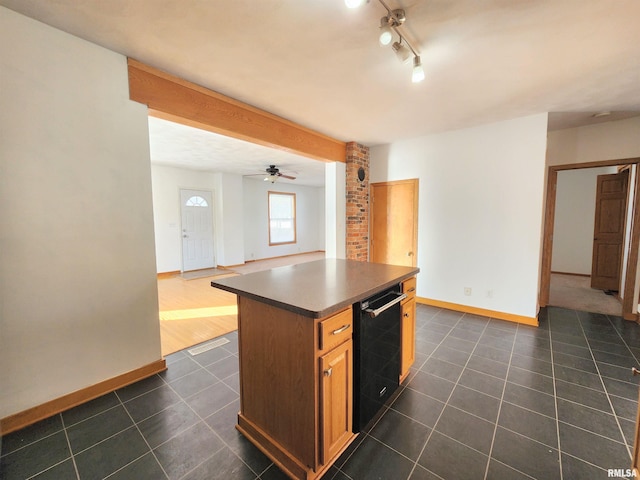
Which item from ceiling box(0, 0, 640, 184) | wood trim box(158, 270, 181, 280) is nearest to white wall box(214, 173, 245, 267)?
wood trim box(158, 270, 181, 280)

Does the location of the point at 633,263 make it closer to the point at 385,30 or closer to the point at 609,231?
the point at 609,231

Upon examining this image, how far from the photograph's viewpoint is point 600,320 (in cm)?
338

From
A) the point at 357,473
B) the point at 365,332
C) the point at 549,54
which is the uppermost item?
the point at 549,54

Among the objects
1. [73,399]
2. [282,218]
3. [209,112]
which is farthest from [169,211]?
[73,399]

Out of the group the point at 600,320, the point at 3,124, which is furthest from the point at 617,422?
the point at 3,124

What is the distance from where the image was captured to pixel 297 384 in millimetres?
1330

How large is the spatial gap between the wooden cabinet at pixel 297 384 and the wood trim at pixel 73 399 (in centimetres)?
118

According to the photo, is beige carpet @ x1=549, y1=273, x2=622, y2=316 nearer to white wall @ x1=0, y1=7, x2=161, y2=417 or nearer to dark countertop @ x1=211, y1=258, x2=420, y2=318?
dark countertop @ x1=211, y1=258, x2=420, y2=318

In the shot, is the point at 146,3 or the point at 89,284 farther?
the point at 89,284

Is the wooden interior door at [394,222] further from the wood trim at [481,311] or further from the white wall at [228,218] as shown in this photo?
the white wall at [228,218]

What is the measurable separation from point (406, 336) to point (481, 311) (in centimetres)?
217

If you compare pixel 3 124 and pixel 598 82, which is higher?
pixel 598 82

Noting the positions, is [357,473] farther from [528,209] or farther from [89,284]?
[528,209]

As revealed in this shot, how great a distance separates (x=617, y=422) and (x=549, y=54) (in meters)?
2.58
